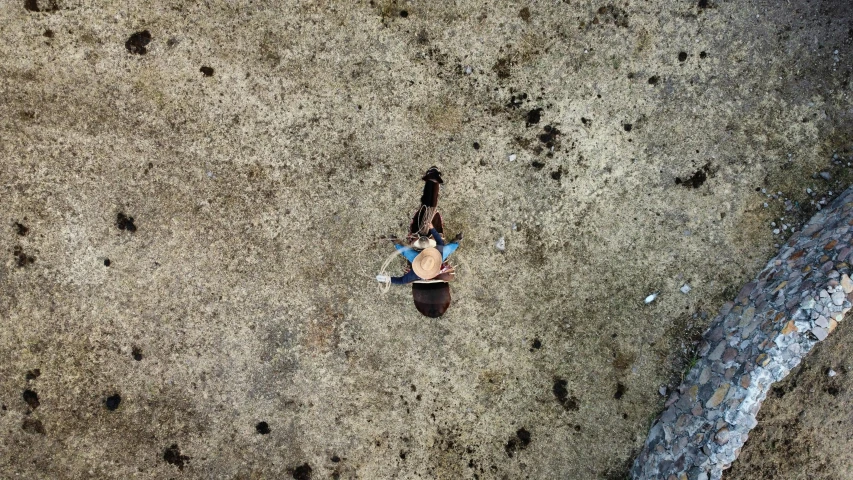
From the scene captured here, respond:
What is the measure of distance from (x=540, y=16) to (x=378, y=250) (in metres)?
2.67

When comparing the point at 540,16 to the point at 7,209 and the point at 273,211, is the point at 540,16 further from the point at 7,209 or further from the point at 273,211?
the point at 7,209

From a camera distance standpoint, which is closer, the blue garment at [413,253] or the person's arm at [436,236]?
the blue garment at [413,253]

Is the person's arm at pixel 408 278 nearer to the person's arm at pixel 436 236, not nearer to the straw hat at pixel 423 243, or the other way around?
the straw hat at pixel 423 243

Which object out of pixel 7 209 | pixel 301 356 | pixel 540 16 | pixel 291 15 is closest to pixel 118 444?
pixel 301 356

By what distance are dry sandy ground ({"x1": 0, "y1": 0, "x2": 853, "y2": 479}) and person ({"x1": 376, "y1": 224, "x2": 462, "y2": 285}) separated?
0.58 metres

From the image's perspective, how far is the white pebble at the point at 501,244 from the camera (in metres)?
4.77

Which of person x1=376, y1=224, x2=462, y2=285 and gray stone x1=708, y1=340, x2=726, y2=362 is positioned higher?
person x1=376, y1=224, x2=462, y2=285

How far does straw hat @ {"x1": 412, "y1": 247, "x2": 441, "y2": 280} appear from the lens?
3959mm

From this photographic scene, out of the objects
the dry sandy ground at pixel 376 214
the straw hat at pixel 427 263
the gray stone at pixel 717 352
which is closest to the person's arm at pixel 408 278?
the straw hat at pixel 427 263

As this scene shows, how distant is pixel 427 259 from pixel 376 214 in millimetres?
1029

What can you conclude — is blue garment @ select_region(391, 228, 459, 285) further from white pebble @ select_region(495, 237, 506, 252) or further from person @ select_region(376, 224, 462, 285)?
white pebble @ select_region(495, 237, 506, 252)

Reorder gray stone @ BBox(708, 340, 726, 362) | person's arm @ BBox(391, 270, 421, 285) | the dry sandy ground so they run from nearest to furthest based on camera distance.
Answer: person's arm @ BBox(391, 270, 421, 285) < gray stone @ BBox(708, 340, 726, 362) < the dry sandy ground

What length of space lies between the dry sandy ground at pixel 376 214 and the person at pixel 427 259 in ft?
1.90

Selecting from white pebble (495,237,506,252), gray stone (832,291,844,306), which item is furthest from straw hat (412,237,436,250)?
gray stone (832,291,844,306)
